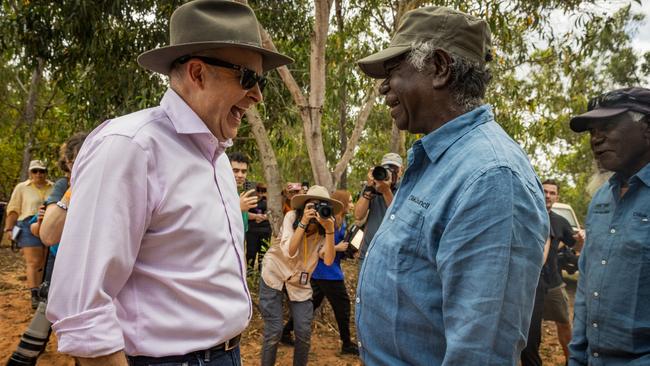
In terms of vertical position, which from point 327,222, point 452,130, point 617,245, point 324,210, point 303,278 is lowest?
point 303,278

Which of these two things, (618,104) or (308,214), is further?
(308,214)

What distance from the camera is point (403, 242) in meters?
1.41

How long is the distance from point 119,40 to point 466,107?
6691 millimetres

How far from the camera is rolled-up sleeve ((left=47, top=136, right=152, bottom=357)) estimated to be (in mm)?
1433

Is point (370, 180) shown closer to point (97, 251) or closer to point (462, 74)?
point (462, 74)

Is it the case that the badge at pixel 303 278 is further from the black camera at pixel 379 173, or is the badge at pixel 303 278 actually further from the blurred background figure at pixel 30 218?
the blurred background figure at pixel 30 218

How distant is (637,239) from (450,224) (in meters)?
1.30

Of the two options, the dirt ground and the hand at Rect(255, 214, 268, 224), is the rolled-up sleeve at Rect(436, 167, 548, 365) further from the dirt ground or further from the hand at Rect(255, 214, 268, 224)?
the hand at Rect(255, 214, 268, 224)

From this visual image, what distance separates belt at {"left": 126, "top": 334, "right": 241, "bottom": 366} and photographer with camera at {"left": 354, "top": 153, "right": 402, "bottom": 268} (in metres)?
3.29

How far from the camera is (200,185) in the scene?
5.72ft

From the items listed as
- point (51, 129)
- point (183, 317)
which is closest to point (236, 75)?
point (183, 317)

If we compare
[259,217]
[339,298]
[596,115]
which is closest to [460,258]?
[596,115]

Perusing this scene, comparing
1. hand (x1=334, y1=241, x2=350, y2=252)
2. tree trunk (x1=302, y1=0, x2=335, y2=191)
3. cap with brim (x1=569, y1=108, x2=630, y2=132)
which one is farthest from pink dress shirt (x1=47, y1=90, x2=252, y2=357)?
tree trunk (x1=302, y1=0, x2=335, y2=191)

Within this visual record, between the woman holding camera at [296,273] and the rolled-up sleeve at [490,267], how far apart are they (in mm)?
2990
